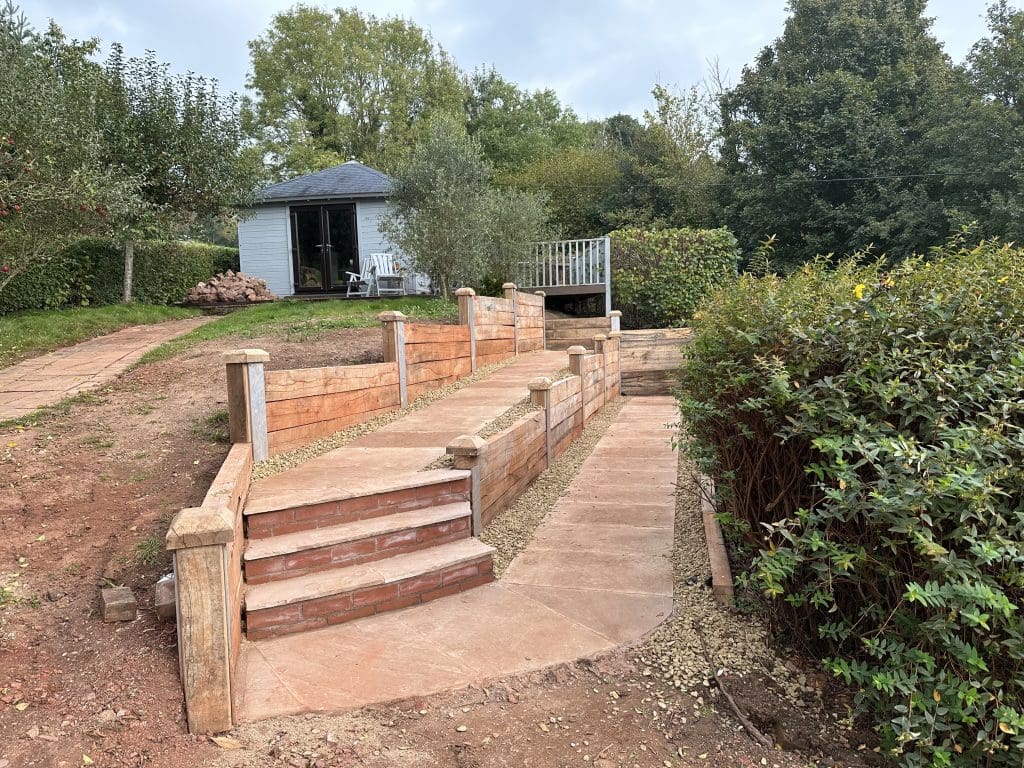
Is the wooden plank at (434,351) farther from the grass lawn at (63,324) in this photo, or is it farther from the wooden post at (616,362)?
the grass lawn at (63,324)

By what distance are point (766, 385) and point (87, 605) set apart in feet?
9.27

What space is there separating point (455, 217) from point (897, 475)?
834 centimetres

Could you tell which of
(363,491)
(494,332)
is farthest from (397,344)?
(494,332)

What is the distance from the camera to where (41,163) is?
641cm

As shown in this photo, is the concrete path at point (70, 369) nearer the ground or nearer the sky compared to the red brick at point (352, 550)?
nearer the sky

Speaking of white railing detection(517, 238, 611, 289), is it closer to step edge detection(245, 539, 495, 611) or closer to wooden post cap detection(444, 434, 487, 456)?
wooden post cap detection(444, 434, 487, 456)

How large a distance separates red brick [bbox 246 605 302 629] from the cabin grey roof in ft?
42.3

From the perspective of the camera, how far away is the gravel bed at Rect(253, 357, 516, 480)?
12.6ft

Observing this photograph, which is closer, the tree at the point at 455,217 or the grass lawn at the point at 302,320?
the grass lawn at the point at 302,320

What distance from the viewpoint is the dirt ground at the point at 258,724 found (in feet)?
6.44

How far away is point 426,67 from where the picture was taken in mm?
31453

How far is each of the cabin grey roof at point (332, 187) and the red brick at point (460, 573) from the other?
41.1 ft

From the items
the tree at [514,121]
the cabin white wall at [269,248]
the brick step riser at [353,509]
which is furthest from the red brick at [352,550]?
the tree at [514,121]

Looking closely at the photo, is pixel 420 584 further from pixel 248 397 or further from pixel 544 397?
pixel 544 397
